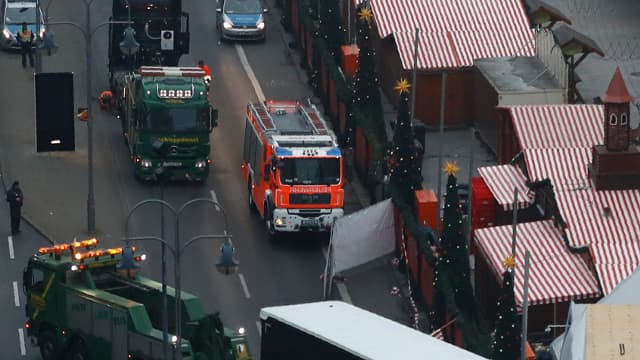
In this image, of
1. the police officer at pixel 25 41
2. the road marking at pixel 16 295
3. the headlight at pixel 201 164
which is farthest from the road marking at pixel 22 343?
the police officer at pixel 25 41

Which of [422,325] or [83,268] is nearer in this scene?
[83,268]

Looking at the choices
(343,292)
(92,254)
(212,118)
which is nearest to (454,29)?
(212,118)

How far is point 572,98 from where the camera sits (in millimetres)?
79750

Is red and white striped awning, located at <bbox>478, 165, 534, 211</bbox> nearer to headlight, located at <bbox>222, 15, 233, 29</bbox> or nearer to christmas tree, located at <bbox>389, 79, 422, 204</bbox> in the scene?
christmas tree, located at <bbox>389, 79, 422, 204</bbox>

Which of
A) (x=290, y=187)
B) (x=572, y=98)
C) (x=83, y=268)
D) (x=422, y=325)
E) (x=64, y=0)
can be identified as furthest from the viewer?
(x=64, y=0)

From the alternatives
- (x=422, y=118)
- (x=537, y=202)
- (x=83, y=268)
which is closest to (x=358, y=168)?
(x=422, y=118)

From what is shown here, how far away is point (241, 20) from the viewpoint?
9381 centimetres

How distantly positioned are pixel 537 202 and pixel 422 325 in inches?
225

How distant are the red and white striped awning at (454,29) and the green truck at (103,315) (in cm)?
2156

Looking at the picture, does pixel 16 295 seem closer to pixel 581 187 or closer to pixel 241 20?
pixel 581 187

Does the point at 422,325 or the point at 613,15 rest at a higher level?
the point at 613,15

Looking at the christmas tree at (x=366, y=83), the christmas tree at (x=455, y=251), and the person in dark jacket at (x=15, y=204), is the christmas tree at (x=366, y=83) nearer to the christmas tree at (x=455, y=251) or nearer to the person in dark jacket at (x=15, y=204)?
the person in dark jacket at (x=15, y=204)

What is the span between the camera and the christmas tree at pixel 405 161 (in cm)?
7312

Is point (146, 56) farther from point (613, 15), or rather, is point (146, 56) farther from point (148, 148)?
point (613, 15)
